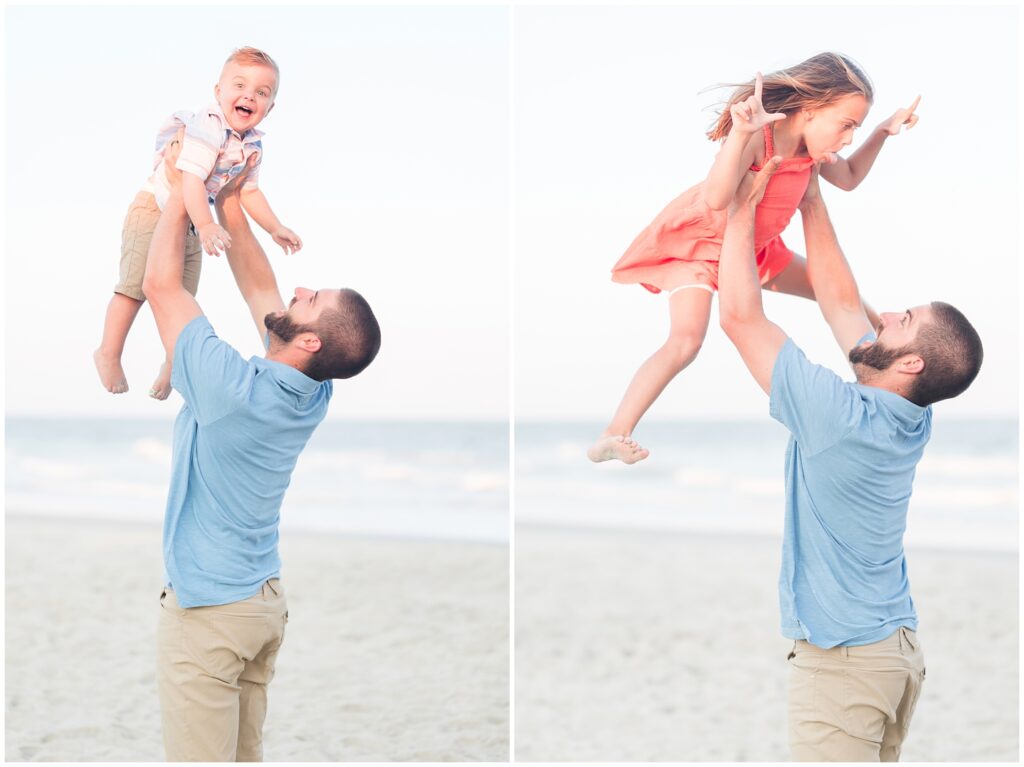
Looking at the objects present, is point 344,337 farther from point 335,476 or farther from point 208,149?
point 335,476

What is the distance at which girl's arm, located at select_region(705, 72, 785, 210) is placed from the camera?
3.04 meters

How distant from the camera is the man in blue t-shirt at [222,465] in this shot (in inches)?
133

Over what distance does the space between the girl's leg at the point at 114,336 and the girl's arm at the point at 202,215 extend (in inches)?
14.9

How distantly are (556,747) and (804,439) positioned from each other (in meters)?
4.44

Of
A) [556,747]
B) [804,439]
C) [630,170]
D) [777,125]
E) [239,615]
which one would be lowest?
[556,747]

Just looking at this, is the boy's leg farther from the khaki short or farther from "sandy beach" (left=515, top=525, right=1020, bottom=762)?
"sandy beach" (left=515, top=525, right=1020, bottom=762)

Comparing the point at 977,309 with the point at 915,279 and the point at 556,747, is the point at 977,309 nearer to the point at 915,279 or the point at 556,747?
the point at 915,279

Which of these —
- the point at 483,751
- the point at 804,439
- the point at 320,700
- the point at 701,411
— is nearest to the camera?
the point at 804,439

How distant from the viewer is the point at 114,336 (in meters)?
3.64

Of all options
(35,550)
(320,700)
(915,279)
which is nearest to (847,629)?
(320,700)

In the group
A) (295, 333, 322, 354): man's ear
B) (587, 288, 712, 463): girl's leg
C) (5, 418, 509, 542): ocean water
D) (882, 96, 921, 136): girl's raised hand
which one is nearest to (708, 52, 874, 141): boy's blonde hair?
(882, 96, 921, 136): girl's raised hand

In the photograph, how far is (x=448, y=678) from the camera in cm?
801

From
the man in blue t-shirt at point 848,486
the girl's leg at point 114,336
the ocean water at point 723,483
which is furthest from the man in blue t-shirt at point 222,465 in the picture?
the ocean water at point 723,483

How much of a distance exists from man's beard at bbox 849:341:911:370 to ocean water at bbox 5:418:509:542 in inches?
430
